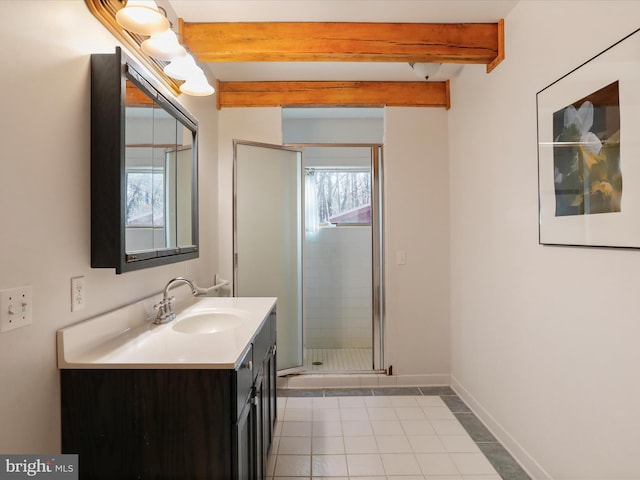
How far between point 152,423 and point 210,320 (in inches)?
28.2

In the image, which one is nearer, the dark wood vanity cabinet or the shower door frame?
the dark wood vanity cabinet

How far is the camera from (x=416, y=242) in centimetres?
285

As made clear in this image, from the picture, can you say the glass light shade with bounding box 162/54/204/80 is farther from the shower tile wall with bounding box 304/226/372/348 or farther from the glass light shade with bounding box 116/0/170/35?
the shower tile wall with bounding box 304/226/372/348

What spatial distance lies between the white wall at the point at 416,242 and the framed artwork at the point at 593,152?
1200 mm

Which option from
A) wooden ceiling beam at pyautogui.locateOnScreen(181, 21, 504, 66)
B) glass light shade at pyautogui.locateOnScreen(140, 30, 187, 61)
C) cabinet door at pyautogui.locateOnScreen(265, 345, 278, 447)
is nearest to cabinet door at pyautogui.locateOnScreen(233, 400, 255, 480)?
cabinet door at pyautogui.locateOnScreen(265, 345, 278, 447)

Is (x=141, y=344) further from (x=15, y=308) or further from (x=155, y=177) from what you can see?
(x=155, y=177)

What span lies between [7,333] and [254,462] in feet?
3.08

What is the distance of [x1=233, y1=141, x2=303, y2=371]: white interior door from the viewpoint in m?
2.79

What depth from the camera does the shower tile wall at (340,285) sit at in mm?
3660

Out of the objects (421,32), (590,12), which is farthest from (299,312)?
(590,12)

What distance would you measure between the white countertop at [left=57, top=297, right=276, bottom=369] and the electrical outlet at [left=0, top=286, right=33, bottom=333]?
0.49 feet

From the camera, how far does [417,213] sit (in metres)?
2.84

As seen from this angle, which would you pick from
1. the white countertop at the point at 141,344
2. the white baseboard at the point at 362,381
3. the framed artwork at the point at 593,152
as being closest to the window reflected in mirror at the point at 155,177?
the white countertop at the point at 141,344

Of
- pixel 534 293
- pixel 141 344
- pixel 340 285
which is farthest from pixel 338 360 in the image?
pixel 141 344
